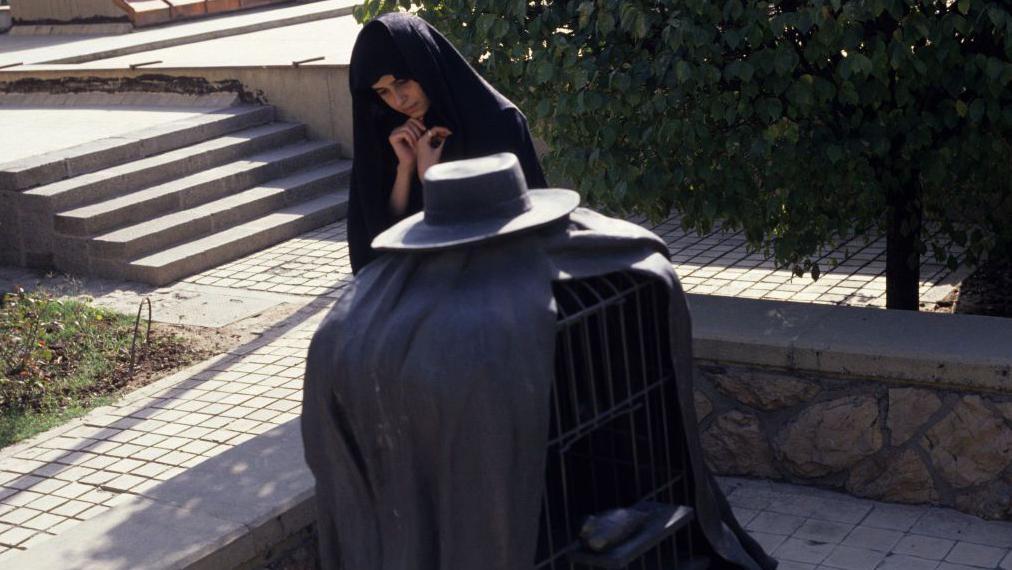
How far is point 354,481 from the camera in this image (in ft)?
9.94

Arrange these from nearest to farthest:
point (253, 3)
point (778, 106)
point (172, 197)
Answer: point (778, 106) < point (172, 197) < point (253, 3)

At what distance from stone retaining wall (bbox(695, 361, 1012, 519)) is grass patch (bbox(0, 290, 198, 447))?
3564 millimetres

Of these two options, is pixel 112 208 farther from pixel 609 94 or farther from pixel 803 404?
pixel 803 404

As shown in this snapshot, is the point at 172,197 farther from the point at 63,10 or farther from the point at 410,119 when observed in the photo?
the point at 63,10

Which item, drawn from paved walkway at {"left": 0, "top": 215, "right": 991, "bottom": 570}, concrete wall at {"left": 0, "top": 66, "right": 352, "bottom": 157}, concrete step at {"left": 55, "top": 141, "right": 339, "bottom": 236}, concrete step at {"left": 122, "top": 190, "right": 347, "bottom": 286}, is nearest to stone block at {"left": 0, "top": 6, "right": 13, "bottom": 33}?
concrete wall at {"left": 0, "top": 66, "right": 352, "bottom": 157}

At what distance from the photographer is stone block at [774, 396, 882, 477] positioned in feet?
15.5

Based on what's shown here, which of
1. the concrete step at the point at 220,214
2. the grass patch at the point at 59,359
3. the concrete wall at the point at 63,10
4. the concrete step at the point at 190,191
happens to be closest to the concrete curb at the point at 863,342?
the grass patch at the point at 59,359

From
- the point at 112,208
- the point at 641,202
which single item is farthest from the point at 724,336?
the point at 112,208

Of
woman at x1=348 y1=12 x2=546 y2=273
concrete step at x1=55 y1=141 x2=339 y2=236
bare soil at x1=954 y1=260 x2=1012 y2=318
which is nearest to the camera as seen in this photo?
woman at x1=348 y1=12 x2=546 y2=273

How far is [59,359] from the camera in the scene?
7445mm

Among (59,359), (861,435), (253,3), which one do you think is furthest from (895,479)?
(253,3)

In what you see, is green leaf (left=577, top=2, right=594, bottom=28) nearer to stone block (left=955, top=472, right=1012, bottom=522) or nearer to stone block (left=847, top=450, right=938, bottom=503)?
stone block (left=847, top=450, right=938, bottom=503)

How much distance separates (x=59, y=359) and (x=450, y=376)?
5.27 meters

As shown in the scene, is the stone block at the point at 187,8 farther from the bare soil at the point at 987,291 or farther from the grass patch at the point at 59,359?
the bare soil at the point at 987,291
